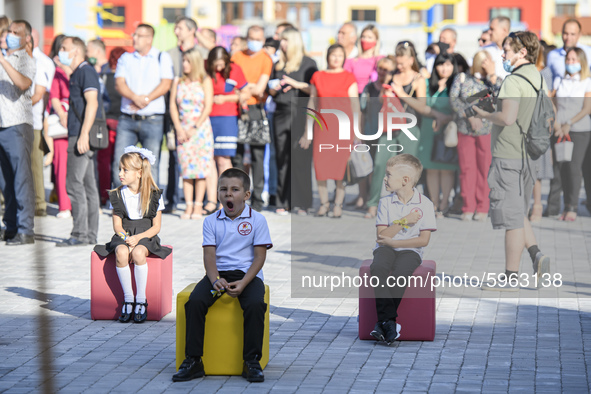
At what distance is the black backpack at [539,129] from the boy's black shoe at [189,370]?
146 inches

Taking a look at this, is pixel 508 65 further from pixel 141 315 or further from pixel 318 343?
pixel 141 315

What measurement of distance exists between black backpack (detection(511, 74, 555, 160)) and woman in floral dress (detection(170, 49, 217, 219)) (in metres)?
5.07

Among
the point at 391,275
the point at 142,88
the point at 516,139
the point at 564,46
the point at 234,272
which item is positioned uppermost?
the point at 564,46

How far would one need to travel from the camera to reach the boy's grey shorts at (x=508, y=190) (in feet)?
25.7

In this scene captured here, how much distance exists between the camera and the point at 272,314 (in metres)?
6.94

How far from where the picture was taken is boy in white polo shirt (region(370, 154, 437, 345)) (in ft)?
19.8

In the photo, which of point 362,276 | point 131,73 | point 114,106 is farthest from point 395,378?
point 114,106

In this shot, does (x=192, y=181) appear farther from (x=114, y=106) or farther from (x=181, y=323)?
(x=181, y=323)

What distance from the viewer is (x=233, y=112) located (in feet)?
41.0

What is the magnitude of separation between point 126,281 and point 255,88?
20.3ft

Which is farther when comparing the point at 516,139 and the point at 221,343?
the point at 516,139

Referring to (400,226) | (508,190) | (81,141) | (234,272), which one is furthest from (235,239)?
(81,141)

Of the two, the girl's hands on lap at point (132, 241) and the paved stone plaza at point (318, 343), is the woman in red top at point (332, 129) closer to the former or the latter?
Result: the paved stone plaza at point (318, 343)

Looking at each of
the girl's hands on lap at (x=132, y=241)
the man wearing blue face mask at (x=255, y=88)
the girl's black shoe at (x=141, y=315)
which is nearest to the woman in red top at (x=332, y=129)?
the man wearing blue face mask at (x=255, y=88)
